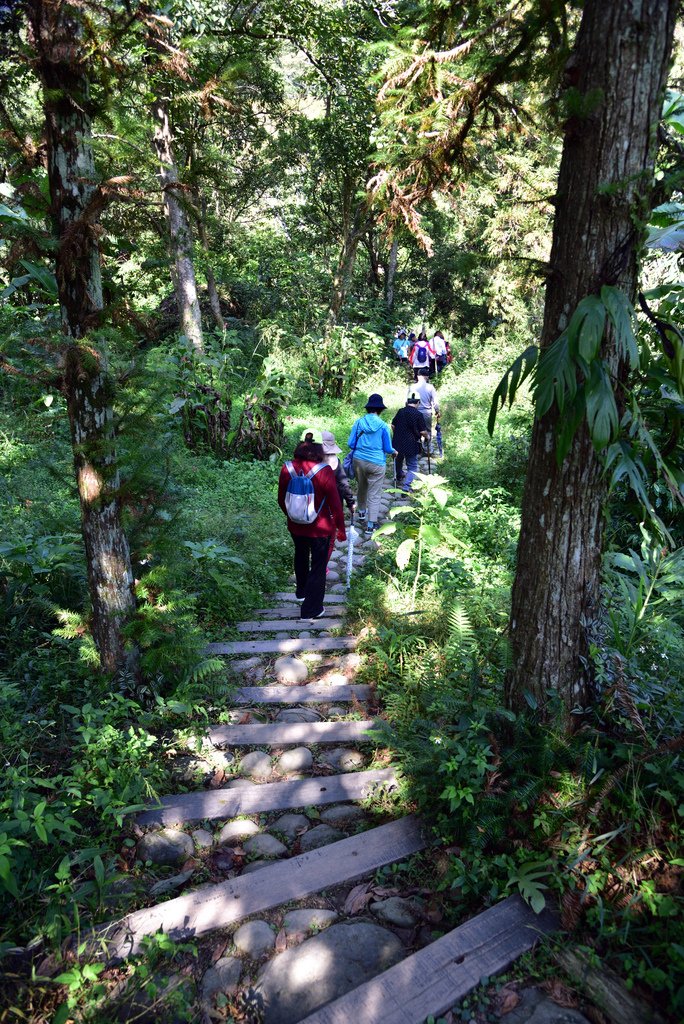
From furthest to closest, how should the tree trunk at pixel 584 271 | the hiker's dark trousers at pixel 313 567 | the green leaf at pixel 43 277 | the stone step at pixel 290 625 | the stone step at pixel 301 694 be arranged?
the hiker's dark trousers at pixel 313 567 < the stone step at pixel 290 625 < the stone step at pixel 301 694 < the green leaf at pixel 43 277 < the tree trunk at pixel 584 271

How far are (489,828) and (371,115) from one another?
1572 cm

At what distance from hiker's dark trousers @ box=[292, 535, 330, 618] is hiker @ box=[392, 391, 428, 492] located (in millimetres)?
3454

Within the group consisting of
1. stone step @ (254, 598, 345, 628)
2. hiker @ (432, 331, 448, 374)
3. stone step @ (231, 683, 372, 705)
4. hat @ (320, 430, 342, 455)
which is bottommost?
stone step @ (231, 683, 372, 705)

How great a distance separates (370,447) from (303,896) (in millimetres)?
5861

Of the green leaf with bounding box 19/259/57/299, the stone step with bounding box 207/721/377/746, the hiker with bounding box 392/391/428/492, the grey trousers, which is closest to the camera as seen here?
the green leaf with bounding box 19/259/57/299

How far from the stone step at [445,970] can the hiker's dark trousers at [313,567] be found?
3558 millimetres

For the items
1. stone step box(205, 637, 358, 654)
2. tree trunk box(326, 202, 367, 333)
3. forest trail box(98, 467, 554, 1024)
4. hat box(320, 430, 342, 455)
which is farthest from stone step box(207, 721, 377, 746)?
tree trunk box(326, 202, 367, 333)

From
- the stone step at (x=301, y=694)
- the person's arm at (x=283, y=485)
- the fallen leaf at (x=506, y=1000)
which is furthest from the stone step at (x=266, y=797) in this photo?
the person's arm at (x=283, y=485)

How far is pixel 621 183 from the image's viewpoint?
283cm

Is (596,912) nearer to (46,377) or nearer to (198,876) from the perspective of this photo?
(198,876)

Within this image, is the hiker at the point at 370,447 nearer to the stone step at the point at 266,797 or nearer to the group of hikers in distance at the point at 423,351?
the stone step at the point at 266,797

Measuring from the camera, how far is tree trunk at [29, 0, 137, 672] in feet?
12.3

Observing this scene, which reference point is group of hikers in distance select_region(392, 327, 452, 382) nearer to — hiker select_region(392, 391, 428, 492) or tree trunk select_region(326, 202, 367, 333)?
tree trunk select_region(326, 202, 367, 333)

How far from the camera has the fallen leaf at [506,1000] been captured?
2705 millimetres
